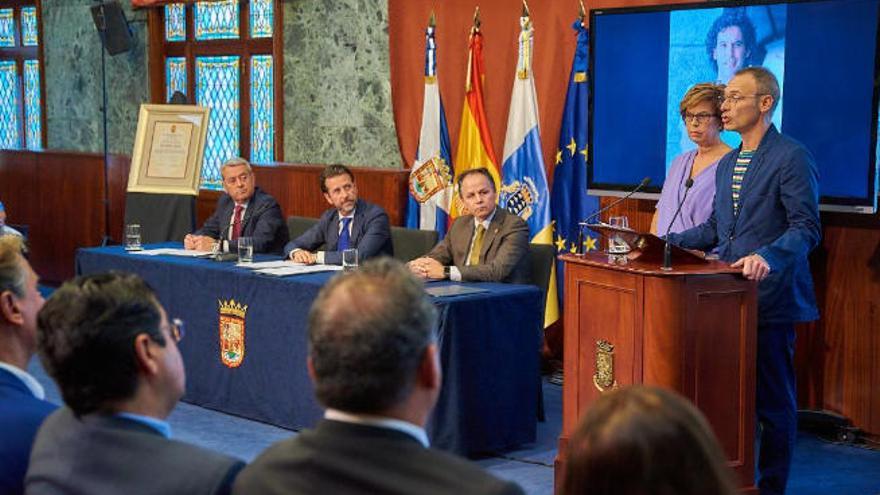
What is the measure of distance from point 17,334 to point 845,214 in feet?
12.7

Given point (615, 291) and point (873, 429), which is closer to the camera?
point (615, 291)

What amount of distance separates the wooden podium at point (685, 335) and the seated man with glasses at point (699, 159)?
0.80 metres

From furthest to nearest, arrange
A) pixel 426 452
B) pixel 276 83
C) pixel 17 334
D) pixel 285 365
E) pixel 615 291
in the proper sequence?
pixel 276 83 < pixel 285 365 < pixel 615 291 < pixel 17 334 < pixel 426 452

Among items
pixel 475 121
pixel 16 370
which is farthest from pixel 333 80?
Result: pixel 16 370

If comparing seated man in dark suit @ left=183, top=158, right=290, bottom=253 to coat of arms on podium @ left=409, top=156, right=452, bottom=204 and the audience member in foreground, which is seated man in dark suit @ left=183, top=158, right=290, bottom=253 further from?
the audience member in foreground

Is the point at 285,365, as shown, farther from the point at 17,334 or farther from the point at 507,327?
the point at 17,334

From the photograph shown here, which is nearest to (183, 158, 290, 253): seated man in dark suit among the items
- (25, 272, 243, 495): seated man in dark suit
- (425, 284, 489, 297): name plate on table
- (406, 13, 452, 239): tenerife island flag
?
(406, 13, 452, 239): tenerife island flag

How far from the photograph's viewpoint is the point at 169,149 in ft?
26.5

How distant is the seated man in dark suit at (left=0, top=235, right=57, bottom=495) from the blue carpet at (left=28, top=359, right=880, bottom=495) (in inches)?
92.9

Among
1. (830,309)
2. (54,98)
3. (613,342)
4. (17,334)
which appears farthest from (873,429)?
(54,98)

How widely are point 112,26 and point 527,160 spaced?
4.04m

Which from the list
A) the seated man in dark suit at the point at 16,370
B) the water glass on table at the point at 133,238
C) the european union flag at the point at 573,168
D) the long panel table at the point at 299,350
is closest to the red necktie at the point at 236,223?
the water glass on table at the point at 133,238

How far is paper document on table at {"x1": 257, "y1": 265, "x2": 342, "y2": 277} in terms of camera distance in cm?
571

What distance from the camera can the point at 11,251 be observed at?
259 centimetres
